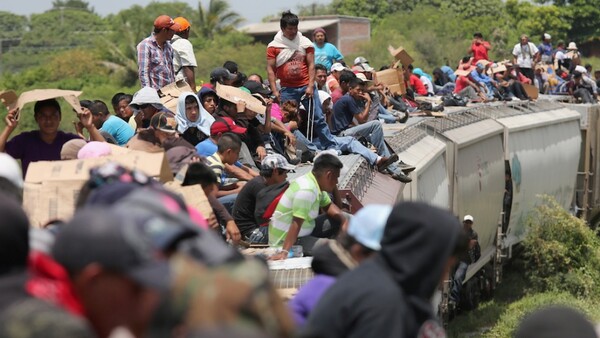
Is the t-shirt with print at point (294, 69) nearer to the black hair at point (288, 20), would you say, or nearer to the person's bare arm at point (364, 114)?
the black hair at point (288, 20)

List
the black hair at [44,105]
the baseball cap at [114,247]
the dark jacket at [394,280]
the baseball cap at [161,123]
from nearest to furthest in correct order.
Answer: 1. the baseball cap at [114,247]
2. the dark jacket at [394,280]
3. the black hair at [44,105]
4. the baseball cap at [161,123]

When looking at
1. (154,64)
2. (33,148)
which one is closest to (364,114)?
(154,64)

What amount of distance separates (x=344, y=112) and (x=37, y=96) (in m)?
6.03

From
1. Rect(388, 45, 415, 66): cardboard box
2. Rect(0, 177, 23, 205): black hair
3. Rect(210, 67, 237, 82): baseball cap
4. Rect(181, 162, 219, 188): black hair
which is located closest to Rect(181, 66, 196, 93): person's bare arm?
Rect(210, 67, 237, 82): baseball cap

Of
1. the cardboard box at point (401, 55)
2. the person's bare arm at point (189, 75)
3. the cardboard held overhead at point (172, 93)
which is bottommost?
the cardboard box at point (401, 55)

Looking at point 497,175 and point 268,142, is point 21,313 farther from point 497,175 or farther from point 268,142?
point 497,175

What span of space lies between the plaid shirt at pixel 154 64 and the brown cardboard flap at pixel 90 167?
4.73 m

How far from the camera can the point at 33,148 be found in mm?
7461

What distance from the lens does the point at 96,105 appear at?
1039cm

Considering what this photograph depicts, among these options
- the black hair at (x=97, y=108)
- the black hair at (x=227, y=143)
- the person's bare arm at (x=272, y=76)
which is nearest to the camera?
the black hair at (x=227, y=143)

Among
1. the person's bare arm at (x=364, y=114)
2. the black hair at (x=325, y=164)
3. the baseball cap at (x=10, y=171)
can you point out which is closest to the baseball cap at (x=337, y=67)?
the person's bare arm at (x=364, y=114)

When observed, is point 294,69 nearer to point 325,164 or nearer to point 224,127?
point 224,127

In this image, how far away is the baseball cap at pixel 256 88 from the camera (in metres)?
12.1

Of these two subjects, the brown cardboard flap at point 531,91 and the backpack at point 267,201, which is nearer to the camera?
the backpack at point 267,201
